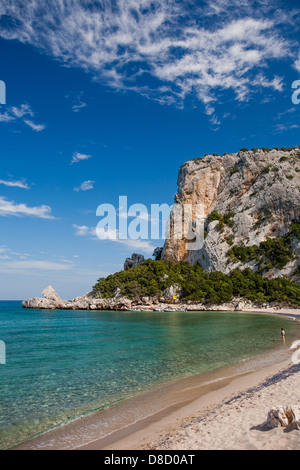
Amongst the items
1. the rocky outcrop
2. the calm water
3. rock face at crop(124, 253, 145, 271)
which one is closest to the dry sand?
the calm water

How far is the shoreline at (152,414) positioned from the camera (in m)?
6.32

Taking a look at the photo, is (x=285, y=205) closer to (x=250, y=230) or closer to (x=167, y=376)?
(x=250, y=230)

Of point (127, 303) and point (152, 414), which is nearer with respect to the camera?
point (152, 414)

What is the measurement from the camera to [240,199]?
269 feet

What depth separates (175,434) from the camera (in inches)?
237

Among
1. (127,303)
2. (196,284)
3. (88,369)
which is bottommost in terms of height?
(127,303)

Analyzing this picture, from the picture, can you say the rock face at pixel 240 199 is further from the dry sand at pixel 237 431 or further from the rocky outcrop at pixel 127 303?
the dry sand at pixel 237 431

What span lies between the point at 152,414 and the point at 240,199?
263 feet

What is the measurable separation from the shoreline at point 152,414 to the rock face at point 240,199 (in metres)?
56.6
